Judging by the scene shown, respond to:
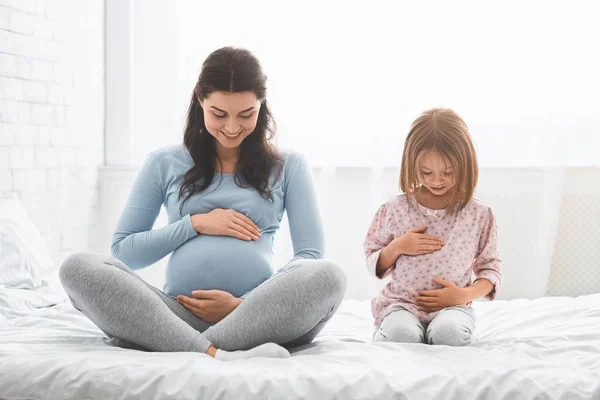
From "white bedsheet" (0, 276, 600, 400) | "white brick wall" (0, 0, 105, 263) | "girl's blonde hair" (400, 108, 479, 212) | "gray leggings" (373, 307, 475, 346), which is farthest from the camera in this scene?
"white brick wall" (0, 0, 105, 263)

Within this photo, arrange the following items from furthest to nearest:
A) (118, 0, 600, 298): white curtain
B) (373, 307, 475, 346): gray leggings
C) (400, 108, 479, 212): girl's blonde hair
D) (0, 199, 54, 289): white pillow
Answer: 1. (118, 0, 600, 298): white curtain
2. (0, 199, 54, 289): white pillow
3. (400, 108, 479, 212): girl's blonde hair
4. (373, 307, 475, 346): gray leggings

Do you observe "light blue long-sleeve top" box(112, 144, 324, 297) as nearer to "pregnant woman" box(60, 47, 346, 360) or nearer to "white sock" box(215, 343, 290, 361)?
"pregnant woman" box(60, 47, 346, 360)

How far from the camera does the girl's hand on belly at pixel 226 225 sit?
1.86 metres

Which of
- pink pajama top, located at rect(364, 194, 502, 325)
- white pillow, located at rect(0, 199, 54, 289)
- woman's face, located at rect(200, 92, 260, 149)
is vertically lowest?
white pillow, located at rect(0, 199, 54, 289)

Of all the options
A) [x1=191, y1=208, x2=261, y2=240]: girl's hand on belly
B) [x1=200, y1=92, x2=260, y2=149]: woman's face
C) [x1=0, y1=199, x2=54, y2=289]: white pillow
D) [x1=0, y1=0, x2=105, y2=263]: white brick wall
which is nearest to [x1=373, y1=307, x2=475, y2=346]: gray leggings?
[x1=191, y1=208, x2=261, y2=240]: girl's hand on belly

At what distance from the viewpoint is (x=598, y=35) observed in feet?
10.8

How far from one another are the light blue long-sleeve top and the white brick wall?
946 millimetres

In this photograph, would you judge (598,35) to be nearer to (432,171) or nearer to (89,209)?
(432,171)

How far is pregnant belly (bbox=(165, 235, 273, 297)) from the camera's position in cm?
183

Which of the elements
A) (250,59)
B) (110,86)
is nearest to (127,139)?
(110,86)

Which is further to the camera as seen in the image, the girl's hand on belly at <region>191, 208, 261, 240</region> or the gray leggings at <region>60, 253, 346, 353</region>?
the girl's hand on belly at <region>191, 208, 261, 240</region>

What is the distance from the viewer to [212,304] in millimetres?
1764

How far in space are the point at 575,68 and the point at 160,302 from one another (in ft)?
7.82

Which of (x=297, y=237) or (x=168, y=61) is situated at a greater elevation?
(x=168, y=61)
